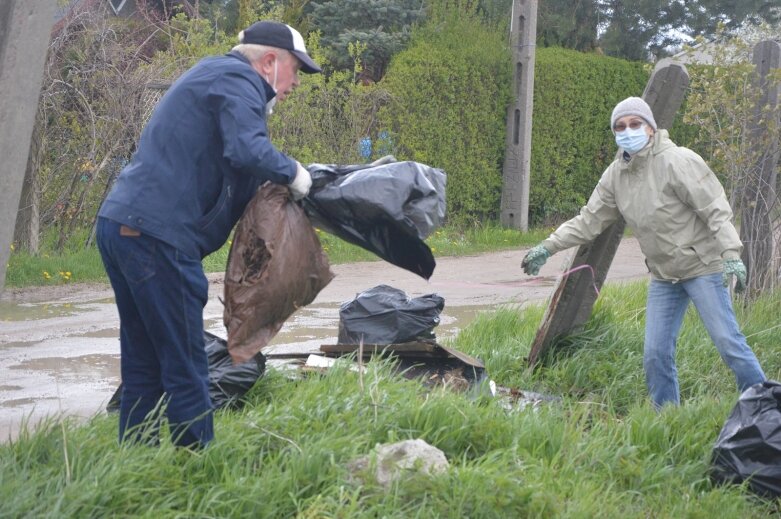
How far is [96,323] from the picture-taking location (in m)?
9.16

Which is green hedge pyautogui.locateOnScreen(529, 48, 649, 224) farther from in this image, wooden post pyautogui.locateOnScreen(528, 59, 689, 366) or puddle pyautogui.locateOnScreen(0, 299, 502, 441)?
wooden post pyautogui.locateOnScreen(528, 59, 689, 366)

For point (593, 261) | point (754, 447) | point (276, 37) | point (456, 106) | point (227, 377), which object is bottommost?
point (754, 447)

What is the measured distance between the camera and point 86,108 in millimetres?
11773

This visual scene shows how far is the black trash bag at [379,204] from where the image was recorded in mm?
4488

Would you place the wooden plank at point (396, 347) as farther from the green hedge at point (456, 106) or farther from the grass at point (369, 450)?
the green hedge at point (456, 106)

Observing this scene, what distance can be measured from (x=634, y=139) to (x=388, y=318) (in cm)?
166

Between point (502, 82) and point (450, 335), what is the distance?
29.7ft

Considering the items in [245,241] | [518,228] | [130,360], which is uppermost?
[245,241]

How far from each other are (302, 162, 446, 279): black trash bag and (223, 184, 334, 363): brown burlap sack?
0.20 meters

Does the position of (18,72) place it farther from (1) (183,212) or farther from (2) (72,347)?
(2) (72,347)

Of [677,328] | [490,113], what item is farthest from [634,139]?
[490,113]

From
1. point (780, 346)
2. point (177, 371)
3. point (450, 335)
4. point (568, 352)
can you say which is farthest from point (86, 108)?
point (177, 371)

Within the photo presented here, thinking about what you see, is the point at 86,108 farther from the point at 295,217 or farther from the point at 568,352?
the point at 295,217

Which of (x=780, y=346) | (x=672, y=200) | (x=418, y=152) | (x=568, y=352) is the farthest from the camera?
(x=418, y=152)
